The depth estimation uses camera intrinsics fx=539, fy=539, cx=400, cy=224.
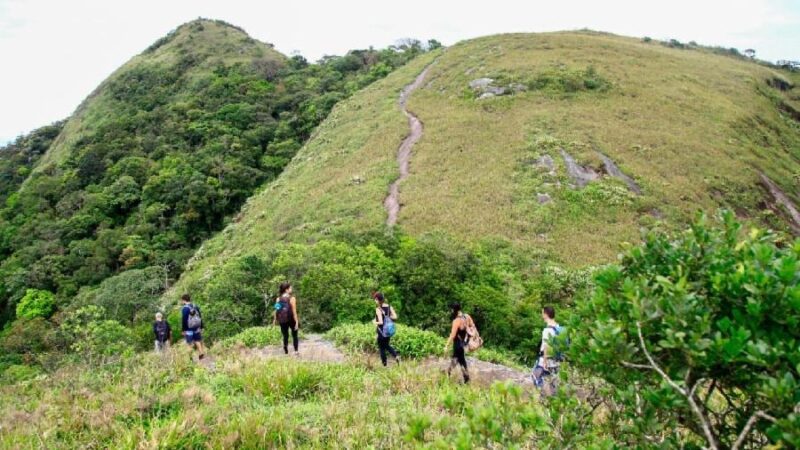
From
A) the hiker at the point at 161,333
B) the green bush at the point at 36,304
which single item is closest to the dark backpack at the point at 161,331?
the hiker at the point at 161,333

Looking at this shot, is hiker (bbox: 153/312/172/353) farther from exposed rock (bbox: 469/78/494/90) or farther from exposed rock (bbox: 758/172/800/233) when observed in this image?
exposed rock (bbox: 469/78/494/90)

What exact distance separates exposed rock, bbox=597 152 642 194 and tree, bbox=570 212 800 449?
30205mm

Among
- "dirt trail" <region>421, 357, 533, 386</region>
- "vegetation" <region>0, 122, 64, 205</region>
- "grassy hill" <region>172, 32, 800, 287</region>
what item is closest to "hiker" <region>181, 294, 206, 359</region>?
"dirt trail" <region>421, 357, 533, 386</region>

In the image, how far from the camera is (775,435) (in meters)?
2.69

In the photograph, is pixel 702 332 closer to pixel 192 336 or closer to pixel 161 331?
pixel 192 336

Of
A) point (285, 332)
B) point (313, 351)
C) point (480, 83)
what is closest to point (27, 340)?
point (313, 351)

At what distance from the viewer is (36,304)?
139 ft

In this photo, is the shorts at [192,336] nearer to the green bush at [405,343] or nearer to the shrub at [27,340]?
the green bush at [405,343]

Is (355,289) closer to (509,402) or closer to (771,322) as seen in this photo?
(509,402)

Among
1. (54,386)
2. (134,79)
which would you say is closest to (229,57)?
(134,79)

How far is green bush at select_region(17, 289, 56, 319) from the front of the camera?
4172 centimetres

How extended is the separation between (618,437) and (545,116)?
3945cm

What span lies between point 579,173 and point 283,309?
Result: 25.2 metres

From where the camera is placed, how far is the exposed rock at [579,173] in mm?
31766
